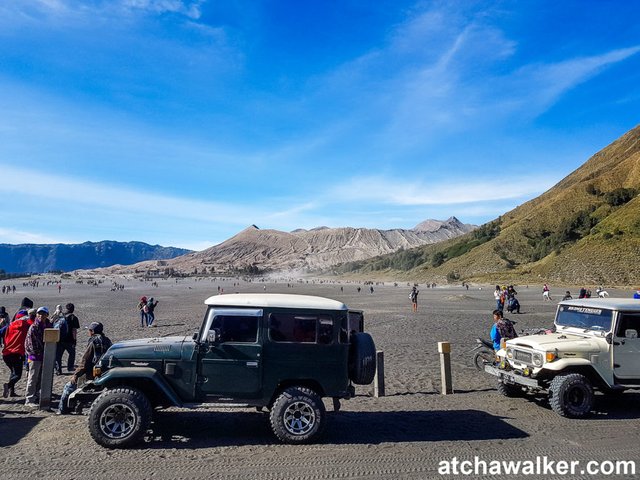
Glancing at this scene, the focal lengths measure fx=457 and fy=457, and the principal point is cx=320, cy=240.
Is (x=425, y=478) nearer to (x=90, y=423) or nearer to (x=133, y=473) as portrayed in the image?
(x=133, y=473)

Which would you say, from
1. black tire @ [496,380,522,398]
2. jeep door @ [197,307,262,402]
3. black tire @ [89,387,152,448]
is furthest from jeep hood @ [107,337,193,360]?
black tire @ [496,380,522,398]

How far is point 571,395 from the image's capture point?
8656 mm

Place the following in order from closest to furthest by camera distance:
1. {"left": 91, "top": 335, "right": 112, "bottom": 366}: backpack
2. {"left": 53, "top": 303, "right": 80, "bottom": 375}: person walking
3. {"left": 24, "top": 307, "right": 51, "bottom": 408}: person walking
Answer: {"left": 91, "top": 335, "right": 112, "bottom": 366}: backpack, {"left": 24, "top": 307, "right": 51, "bottom": 408}: person walking, {"left": 53, "top": 303, "right": 80, "bottom": 375}: person walking

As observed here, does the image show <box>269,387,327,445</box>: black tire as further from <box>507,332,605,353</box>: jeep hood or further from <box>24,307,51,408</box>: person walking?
<box>24,307,51,408</box>: person walking

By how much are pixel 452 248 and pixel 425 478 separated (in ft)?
373

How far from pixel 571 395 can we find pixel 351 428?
426cm

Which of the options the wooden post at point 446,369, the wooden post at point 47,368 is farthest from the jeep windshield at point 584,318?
the wooden post at point 47,368

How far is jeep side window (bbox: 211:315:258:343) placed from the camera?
23.9ft

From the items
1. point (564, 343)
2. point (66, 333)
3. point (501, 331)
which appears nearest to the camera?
point (564, 343)

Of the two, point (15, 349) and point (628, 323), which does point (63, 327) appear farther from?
point (628, 323)

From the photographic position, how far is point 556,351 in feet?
28.7

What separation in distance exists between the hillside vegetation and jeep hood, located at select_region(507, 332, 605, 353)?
187 ft

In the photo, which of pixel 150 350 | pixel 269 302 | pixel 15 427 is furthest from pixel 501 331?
pixel 15 427

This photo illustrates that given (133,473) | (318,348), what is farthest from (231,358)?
(133,473)
